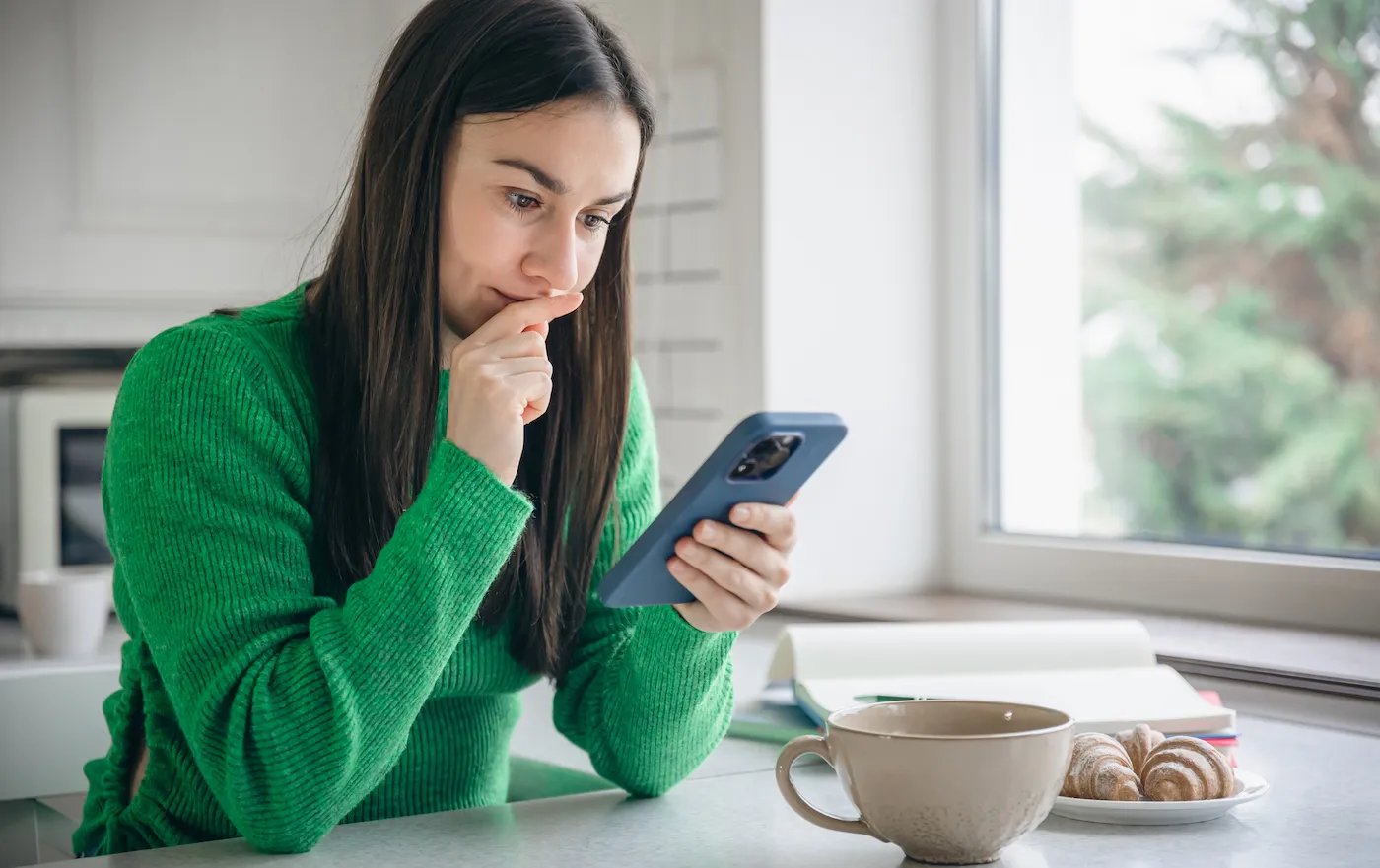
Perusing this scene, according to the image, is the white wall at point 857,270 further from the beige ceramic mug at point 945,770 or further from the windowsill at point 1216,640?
the beige ceramic mug at point 945,770

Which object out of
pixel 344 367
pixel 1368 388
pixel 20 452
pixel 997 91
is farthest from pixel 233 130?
pixel 1368 388

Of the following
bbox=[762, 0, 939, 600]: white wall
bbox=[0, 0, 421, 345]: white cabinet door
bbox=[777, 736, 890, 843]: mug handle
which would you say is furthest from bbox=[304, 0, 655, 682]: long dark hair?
bbox=[0, 0, 421, 345]: white cabinet door

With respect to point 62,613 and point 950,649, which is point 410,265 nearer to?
point 950,649

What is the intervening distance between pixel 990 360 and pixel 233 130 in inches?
51.8

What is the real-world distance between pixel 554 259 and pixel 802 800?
43 centimetres

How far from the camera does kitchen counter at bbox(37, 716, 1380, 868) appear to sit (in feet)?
2.70

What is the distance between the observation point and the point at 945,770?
0.74 m

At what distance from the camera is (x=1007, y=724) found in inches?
31.3

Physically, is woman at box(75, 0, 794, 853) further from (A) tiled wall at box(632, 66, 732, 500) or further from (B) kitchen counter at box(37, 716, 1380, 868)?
(A) tiled wall at box(632, 66, 732, 500)

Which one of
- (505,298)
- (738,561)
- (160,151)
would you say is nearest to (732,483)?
(738,561)

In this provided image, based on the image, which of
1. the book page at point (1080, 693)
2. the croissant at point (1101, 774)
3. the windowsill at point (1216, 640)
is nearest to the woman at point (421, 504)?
the book page at point (1080, 693)

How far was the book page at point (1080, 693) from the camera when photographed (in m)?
1.06

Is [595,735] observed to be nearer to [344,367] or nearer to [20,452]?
[344,367]

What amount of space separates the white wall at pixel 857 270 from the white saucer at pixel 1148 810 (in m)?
1.02
